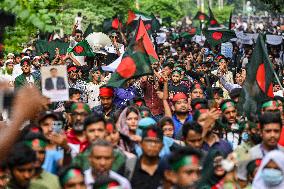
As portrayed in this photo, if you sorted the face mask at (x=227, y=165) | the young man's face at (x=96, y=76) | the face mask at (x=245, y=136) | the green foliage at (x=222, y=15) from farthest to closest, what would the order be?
1. the green foliage at (x=222, y=15)
2. the young man's face at (x=96, y=76)
3. the face mask at (x=245, y=136)
4. the face mask at (x=227, y=165)

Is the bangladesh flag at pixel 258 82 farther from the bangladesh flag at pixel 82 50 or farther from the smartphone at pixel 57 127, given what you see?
the bangladesh flag at pixel 82 50

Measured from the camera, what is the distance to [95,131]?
816cm

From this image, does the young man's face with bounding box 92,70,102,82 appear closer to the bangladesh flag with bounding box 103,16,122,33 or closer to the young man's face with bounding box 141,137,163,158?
the young man's face with bounding box 141,137,163,158

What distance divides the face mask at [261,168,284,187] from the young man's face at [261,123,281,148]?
0.73 m

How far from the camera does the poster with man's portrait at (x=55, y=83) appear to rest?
32.6 ft

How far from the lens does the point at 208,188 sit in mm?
7441

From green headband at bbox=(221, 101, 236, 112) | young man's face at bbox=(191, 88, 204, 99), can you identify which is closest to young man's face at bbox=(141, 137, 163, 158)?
green headband at bbox=(221, 101, 236, 112)

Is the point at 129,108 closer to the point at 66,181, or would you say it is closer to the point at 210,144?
the point at 210,144

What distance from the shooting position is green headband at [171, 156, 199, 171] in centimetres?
724

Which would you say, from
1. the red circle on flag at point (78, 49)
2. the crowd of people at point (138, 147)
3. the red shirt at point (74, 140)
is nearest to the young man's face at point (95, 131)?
the crowd of people at point (138, 147)

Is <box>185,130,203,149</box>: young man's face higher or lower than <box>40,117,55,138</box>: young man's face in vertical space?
lower

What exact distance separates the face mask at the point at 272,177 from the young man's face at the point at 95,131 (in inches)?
64.3

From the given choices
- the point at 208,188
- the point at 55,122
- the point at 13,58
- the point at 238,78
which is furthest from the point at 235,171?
the point at 13,58

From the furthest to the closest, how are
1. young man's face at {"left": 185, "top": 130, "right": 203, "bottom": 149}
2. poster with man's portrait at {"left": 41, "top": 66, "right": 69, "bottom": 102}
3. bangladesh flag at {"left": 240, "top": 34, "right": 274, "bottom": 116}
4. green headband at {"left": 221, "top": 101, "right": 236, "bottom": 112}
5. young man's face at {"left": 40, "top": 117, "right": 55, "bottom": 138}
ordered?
bangladesh flag at {"left": 240, "top": 34, "right": 274, "bottom": 116} → green headband at {"left": 221, "top": 101, "right": 236, "bottom": 112} → poster with man's portrait at {"left": 41, "top": 66, "right": 69, "bottom": 102} → young man's face at {"left": 40, "top": 117, "right": 55, "bottom": 138} → young man's face at {"left": 185, "top": 130, "right": 203, "bottom": 149}
